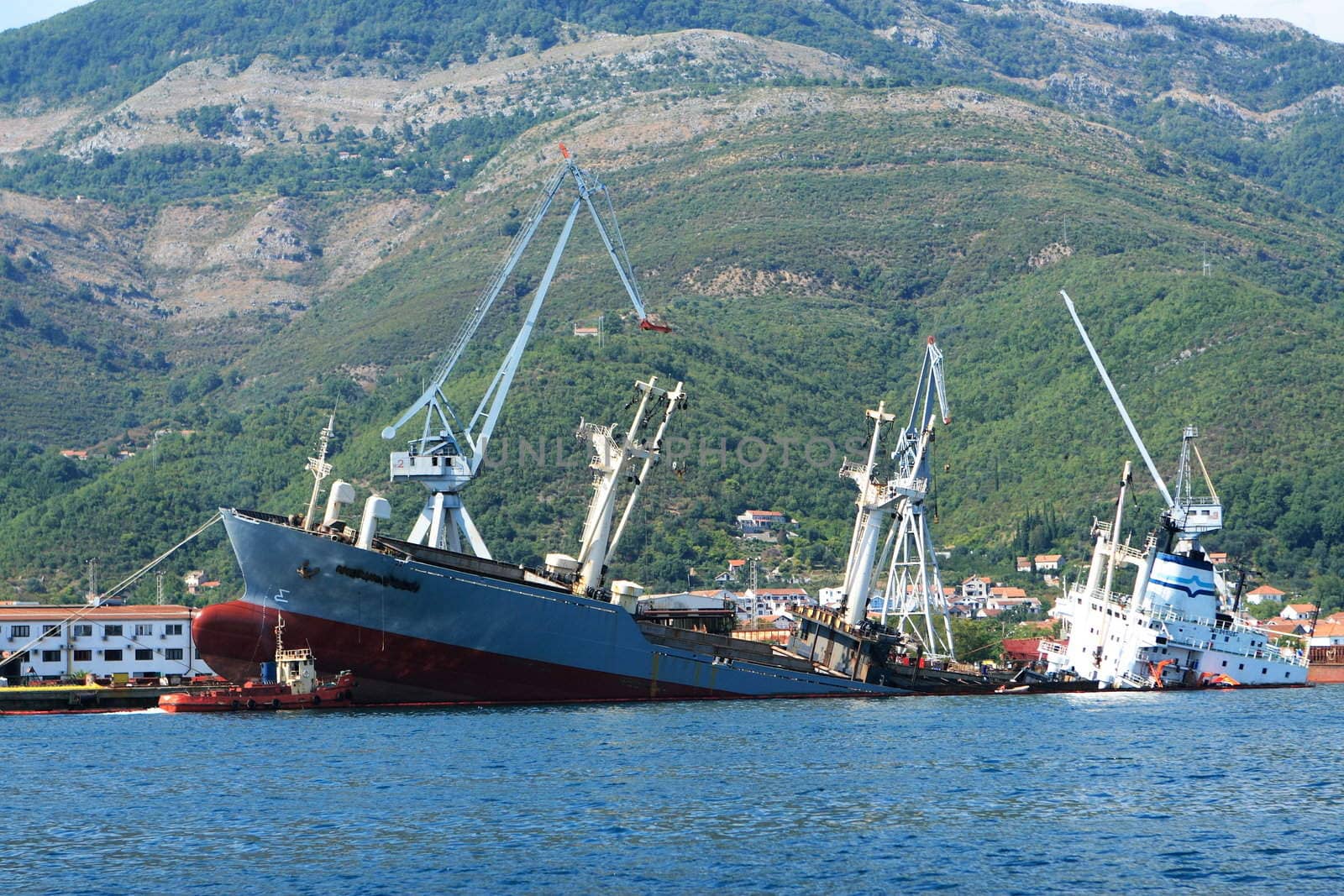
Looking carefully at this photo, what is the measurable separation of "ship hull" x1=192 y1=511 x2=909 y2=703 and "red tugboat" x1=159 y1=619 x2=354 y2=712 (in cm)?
51

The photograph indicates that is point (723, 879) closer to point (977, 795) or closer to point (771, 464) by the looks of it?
point (977, 795)

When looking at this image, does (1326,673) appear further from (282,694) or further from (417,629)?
(282,694)

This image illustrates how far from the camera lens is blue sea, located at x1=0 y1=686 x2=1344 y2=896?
145ft

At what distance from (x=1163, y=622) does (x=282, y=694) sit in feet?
143

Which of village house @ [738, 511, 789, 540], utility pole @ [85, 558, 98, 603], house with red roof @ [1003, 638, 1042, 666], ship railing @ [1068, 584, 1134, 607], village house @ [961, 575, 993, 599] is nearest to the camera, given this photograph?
ship railing @ [1068, 584, 1134, 607]

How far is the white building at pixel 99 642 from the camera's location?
94.9 metres

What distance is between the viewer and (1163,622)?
315 feet

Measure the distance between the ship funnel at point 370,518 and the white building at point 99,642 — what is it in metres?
22.5

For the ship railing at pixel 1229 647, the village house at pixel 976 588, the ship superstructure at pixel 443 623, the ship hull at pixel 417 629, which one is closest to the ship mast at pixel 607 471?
the ship superstructure at pixel 443 623

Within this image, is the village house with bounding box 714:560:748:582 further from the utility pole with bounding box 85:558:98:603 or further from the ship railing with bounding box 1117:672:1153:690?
the ship railing with bounding box 1117:672:1153:690

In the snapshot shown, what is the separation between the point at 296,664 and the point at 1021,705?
3046 cm

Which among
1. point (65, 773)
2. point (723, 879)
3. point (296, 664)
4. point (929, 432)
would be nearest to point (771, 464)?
point (929, 432)

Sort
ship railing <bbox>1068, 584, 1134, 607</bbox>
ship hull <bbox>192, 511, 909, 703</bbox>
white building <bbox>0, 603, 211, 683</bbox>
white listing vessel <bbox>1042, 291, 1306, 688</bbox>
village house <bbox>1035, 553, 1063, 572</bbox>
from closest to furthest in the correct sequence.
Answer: ship hull <bbox>192, 511, 909, 703</bbox> → white building <bbox>0, 603, 211, 683</bbox> → white listing vessel <bbox>1042, 291, 1306, 688</bbox> → ship railing <bbox>1068, 584, 1134, 607</bbox> → village house <bbox>1035, 553, 1063, 572</bbox>

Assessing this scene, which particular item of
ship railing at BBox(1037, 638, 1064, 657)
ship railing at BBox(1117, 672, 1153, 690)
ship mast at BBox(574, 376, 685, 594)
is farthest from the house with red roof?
ship mast at BBox(574, 376, 685, 594)
